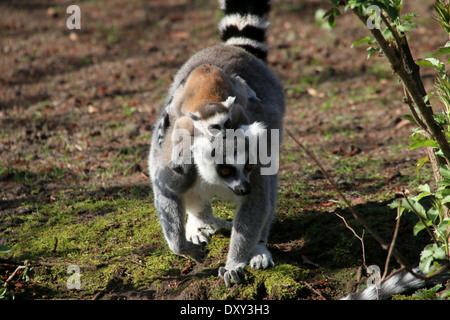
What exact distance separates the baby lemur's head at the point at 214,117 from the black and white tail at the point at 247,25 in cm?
187

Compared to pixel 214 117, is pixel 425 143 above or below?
below

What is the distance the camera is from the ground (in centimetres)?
366

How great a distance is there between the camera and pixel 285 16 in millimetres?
10375

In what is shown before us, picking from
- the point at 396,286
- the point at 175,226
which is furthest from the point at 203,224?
the point at 396,286

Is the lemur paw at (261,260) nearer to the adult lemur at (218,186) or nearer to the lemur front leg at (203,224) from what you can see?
the adult lemur at (218,186)

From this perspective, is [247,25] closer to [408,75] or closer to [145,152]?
[145,152]

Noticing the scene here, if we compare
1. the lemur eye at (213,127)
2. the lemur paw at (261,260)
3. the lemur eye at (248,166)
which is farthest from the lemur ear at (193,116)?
the lemur paw at (261,260)

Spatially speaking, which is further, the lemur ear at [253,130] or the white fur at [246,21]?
the white fur at [246,21]

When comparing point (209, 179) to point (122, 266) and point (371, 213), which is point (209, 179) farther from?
point (371, 213)

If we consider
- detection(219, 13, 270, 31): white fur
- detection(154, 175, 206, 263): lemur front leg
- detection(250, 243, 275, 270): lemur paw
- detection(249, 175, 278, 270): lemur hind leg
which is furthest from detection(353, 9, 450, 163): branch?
detection(219, 13, 270, 31): white fur

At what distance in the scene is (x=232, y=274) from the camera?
11.3 feet

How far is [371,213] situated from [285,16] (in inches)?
278

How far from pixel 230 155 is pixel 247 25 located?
225 centimetres

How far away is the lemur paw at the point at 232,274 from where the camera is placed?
11.2 feet
